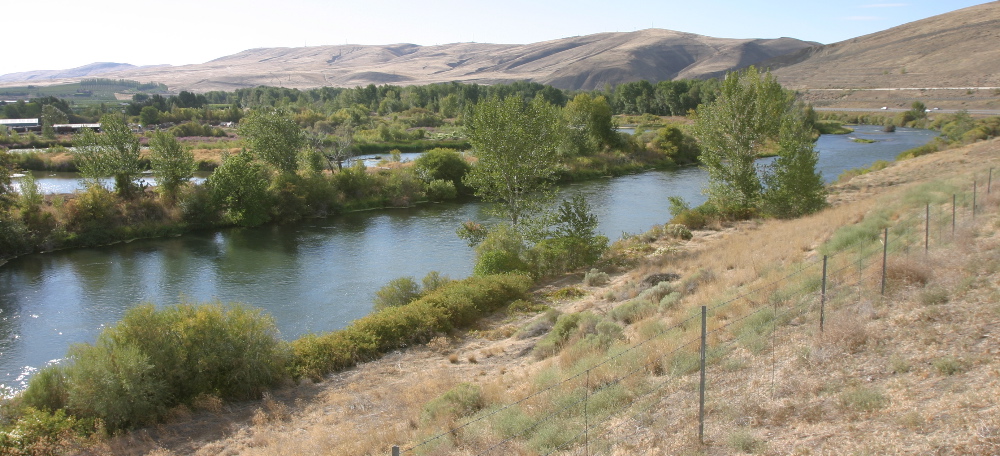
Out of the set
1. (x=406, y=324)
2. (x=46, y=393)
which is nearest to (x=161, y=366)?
(x=46, y=393)

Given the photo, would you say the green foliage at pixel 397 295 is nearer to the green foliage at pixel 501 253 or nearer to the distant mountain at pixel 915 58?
the green foliage at pixel 501 253

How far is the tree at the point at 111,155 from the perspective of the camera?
45.5 meters

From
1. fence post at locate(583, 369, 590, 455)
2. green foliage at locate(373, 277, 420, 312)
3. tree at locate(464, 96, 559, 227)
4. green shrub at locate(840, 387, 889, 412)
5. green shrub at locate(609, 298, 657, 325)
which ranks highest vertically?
tree at locate(464, 96, 559, 227)

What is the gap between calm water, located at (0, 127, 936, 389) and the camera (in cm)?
2569

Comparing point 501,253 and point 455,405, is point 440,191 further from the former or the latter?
point 455,405

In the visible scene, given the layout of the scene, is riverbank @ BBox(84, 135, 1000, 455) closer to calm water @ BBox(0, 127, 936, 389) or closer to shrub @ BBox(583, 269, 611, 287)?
shrub @ BBox(583, 269, 611, 287)

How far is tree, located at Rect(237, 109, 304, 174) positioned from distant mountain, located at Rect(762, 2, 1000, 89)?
403ft

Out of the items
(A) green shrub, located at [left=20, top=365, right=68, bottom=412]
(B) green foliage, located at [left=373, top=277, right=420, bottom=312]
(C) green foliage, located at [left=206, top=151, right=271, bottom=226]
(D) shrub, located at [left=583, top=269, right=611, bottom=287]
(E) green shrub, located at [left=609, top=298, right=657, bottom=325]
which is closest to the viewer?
(A) green shrub, located at [left=20, top=365, right=68, bottom=412]

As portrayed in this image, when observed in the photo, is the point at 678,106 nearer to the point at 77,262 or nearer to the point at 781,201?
the point at 781,201

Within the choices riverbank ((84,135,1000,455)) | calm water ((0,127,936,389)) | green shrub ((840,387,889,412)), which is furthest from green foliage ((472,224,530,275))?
green shrub ((840,387,889,412))

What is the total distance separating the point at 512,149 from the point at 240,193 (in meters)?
24.4

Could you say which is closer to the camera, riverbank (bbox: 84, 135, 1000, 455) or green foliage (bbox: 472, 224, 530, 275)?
riverbank (bbox: 84, 135, 1000, 455)

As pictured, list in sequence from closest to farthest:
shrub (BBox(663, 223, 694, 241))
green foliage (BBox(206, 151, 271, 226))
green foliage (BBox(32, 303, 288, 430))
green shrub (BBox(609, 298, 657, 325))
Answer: green foliage (BBox(32, 303, 288, 430))
green shrub (BBox(609, 298, 657, 325))
shrub (BBox(663, 223, 694, 241))
green foliage (BBox(206, 151, 271, 226))

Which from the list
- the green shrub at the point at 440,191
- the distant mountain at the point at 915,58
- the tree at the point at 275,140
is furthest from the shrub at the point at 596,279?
the distant mountain at the point at 915,58
